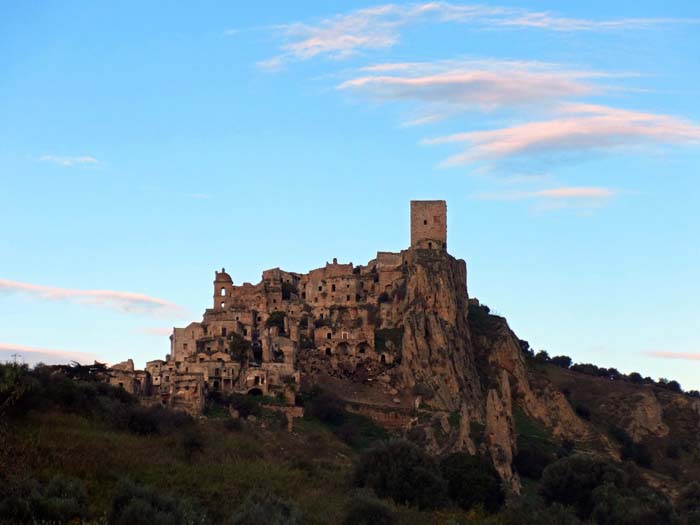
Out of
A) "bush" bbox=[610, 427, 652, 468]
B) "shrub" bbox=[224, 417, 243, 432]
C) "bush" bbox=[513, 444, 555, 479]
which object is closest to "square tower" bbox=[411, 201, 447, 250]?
"bush" bbox=[610, 427, 652, 468]

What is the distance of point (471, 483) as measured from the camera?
66062 millimetres

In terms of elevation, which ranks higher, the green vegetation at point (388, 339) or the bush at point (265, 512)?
the green vegetation at point (388, 339)

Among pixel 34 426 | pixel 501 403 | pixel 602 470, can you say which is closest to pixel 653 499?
pixel 602 470

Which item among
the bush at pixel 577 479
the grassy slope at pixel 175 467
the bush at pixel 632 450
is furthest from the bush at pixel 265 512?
the bush at pixel 632 450

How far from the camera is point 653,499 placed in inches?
2729

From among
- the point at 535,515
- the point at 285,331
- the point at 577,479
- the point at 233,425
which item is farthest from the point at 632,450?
the point at 535,515

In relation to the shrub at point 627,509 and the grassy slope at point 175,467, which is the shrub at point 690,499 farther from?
the grassy slope at point 175,467

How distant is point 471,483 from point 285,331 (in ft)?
136

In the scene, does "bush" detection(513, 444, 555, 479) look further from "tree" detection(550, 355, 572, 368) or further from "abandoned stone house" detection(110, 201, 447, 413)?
"tree" detection(550, 355, 572, 368)

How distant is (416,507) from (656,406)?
74.7 m

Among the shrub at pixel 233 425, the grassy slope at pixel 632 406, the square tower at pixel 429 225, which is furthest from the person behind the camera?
the square tower at pixel 429 225

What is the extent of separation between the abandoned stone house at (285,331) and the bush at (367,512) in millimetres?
37309

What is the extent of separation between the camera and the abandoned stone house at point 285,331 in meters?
92.3

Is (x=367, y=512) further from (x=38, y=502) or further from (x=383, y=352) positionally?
(x=383, y=352)
